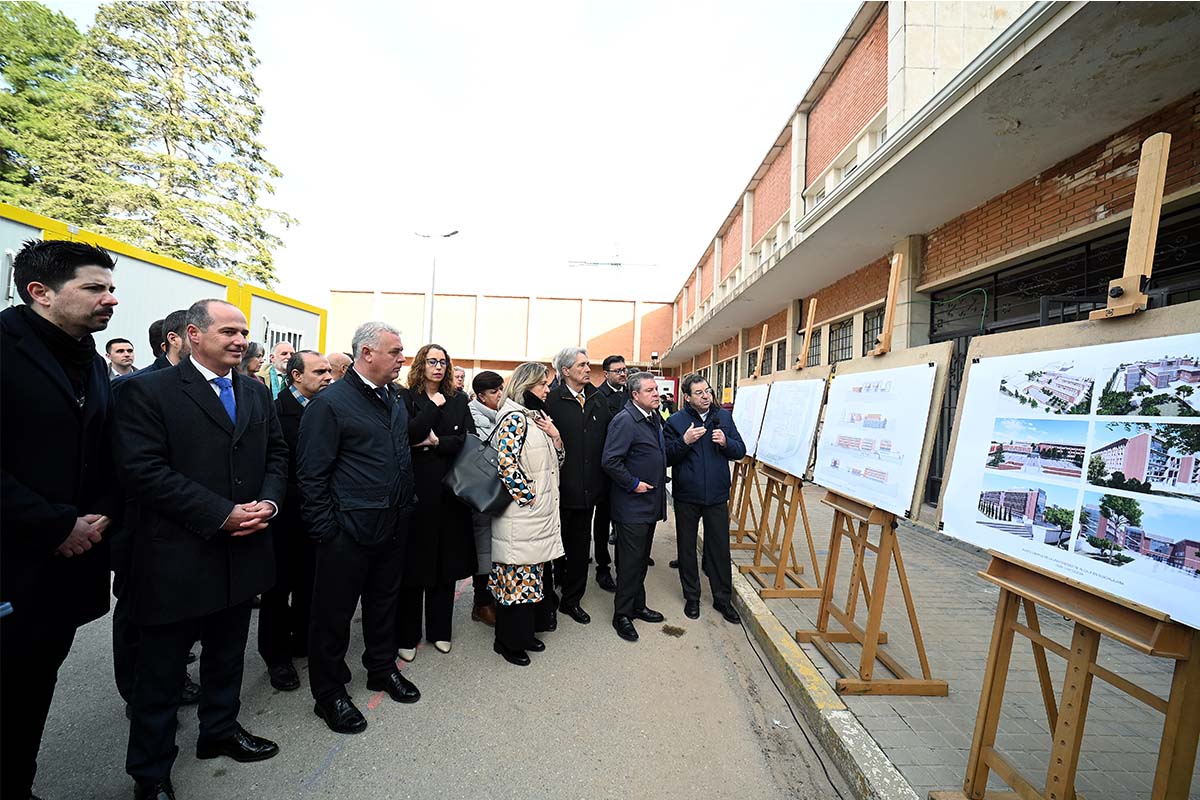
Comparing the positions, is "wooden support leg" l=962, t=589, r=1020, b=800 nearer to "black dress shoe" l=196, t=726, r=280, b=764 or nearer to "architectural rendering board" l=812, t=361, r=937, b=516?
"architectural rendering board" l=812, t=361, r=937, b=516

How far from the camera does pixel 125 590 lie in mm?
2277

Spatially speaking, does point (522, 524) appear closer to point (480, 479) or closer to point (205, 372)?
point (480, 479)

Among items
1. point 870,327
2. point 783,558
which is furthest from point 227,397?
point 870,327

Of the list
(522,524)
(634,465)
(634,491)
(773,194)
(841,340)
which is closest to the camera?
(522,524)

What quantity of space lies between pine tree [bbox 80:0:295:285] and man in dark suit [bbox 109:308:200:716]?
19.5 meters

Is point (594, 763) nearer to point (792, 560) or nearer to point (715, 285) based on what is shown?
point (792, 560)

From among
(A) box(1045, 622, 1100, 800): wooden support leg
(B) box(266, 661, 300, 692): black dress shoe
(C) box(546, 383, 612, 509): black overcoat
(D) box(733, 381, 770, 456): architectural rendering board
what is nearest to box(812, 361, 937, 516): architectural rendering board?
(A) box(1045, 622, 1100, 800): wooden support leg

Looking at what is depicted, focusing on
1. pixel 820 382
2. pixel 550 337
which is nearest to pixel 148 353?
pixel 820 382

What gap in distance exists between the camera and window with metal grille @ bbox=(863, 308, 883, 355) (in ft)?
32.3

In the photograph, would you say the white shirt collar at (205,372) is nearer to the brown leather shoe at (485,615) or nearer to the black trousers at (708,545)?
the brown leather shoe at (485,615)

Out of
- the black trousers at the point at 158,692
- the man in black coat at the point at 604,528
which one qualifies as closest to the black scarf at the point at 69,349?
the black trousers at the point at 158,692

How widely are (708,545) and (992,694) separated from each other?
2452mm

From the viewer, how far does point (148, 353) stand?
786 cm

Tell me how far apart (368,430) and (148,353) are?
A: 24.7 feet
